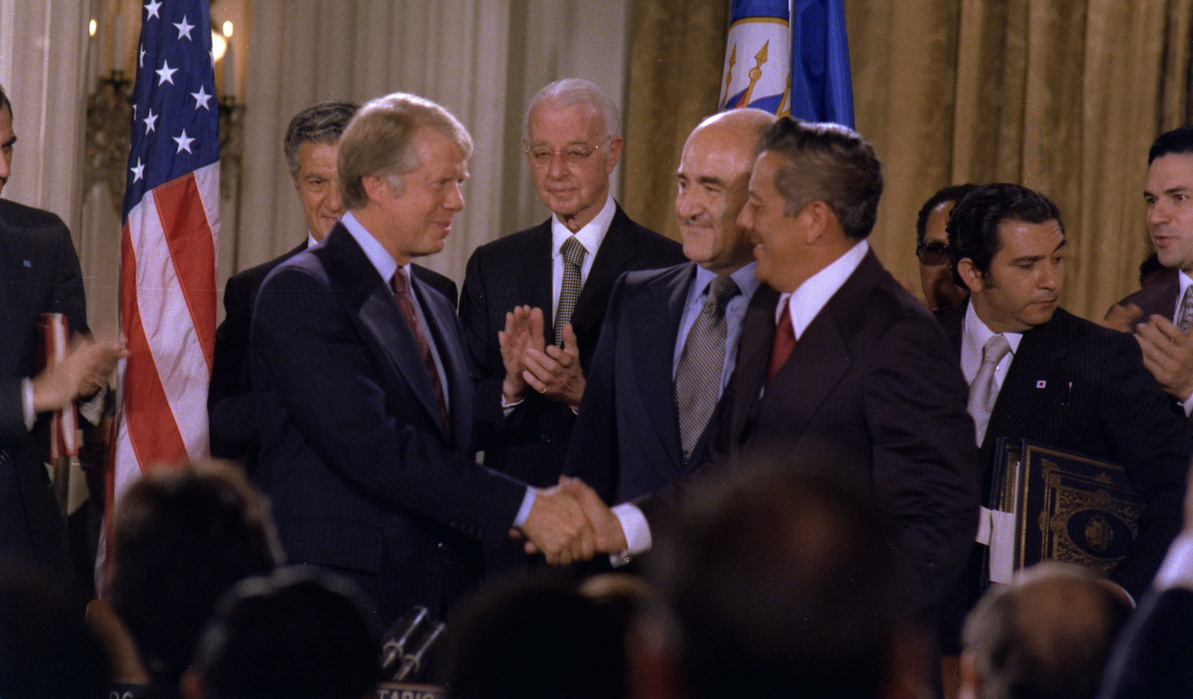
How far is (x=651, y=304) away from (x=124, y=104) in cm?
280

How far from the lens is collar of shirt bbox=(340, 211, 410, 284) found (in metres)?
2.55

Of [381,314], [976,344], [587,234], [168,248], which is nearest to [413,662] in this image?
[381,314]

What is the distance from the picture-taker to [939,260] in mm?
3818

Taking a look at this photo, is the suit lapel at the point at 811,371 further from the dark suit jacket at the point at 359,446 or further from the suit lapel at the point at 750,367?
the dark suit jacket at the point at 359,446

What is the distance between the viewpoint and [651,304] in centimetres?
277

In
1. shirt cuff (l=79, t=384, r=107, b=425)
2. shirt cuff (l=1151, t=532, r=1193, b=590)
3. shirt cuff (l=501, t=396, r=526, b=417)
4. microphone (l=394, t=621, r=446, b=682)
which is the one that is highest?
shirt cuff (l=1151, t=532, r=1193, b=590)

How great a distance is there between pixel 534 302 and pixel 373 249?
88 cm

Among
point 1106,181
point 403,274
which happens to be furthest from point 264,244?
point 1106,181

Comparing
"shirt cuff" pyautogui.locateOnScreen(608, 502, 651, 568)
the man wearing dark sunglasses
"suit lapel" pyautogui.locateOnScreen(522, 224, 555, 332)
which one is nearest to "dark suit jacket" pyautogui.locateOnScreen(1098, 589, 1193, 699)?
"shirt cuff" pyautogui.locateOnScreen(608, 502, 651, 568)

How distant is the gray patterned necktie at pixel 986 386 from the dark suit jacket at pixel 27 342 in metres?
2.25

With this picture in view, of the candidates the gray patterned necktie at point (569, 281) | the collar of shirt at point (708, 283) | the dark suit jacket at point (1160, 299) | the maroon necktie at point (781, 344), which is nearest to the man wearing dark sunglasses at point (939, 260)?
the dark suit jacket at point (1160, 299)

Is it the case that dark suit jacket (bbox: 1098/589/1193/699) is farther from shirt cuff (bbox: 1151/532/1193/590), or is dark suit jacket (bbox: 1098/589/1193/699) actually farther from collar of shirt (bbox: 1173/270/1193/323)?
collar of shirt (bbox: 1173/270/1193/323)

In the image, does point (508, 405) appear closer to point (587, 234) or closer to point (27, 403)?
point (587, 234)

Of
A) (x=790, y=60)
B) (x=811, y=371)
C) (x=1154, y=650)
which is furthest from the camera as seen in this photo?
(x=790, y=60)
